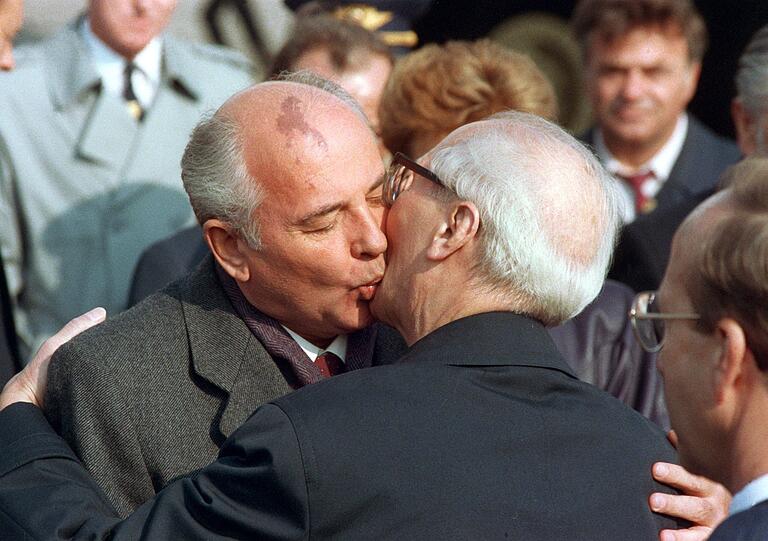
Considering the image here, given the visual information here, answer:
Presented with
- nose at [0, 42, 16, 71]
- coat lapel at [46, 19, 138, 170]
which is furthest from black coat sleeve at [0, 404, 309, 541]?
coat lapel at [46, 19, 138, 170]

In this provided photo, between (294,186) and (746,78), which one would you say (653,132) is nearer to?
(746,78)

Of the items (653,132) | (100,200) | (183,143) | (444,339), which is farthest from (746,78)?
(444,339)

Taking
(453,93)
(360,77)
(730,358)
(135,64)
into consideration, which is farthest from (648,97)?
(730,358)

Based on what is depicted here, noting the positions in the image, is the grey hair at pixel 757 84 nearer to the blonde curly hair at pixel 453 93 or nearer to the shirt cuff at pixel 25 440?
the blonde curly hair at pixel 453 93

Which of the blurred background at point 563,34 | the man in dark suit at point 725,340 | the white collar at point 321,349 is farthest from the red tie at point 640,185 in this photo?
the man in dark suit at point 725,340

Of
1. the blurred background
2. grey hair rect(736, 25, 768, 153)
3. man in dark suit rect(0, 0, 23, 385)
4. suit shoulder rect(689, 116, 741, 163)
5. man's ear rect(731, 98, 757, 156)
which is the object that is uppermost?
man in dark suit rect(0, 0, 23, 385)

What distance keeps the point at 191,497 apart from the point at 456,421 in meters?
0.48

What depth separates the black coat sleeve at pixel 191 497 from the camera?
2.17 metres

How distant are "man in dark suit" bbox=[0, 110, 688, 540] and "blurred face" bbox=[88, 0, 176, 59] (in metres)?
2.10

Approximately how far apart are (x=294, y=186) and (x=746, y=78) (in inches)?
95.5

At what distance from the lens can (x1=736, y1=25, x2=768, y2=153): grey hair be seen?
14.8 ft

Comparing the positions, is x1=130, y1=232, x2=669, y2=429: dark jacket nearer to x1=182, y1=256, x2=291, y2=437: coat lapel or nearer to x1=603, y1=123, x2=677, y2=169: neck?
x1=182, y1=256, x2=291, y2=437: coat lapel

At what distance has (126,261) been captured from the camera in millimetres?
4367

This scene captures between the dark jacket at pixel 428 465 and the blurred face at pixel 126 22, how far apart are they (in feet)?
7.94
